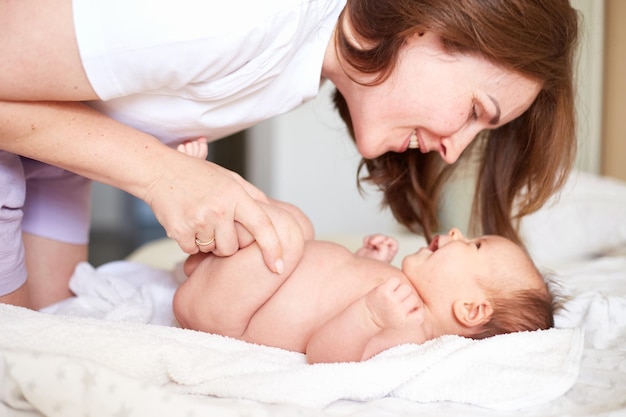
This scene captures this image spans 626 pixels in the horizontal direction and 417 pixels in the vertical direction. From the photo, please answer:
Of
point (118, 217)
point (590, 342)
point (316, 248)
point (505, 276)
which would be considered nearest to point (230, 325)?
point (316, 248)

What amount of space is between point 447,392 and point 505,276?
13.9 inches

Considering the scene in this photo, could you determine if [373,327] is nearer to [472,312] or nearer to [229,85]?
[472,312]

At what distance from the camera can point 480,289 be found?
1.27 m

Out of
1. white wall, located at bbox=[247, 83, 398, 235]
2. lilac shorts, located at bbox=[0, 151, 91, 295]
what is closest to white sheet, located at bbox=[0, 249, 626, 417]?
lilac shorts, located at bbox=[0, 151, 91, 295]

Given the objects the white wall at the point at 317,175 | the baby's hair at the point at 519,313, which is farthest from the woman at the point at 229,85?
the white wall at the point at 317,175

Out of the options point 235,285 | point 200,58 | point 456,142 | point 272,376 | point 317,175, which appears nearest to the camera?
point 272,376

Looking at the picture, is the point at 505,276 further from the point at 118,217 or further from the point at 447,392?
the point at 118,217

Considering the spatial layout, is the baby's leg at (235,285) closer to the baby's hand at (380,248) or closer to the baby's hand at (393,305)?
the baby's hand at (393,305)

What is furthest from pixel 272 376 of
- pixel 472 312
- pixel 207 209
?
pixel 472 312

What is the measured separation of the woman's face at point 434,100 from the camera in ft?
4.17

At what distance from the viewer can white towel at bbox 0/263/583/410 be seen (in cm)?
96

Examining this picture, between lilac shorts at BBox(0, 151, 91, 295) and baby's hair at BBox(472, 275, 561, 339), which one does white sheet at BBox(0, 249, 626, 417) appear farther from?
lilac shorts at BBox(0, 151, 91, 295)

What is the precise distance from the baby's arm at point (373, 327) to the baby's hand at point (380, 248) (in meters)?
0.38

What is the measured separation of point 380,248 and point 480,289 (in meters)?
0.34
